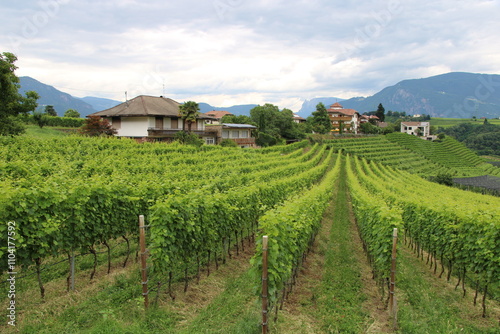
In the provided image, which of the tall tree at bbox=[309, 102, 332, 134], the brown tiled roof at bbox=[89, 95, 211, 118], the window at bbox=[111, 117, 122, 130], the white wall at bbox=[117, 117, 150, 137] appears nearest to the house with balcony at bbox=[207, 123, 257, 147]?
the brown tiled roof at bbox=[89, 95, 211, 118]

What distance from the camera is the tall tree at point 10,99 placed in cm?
2189

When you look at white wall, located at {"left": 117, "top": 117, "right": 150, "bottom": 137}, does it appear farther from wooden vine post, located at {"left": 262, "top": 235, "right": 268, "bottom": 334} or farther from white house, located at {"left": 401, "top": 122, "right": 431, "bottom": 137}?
white house, located at {"left": 401, "top": 122, "right": 431, "bottom": 137}

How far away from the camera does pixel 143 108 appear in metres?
38.2

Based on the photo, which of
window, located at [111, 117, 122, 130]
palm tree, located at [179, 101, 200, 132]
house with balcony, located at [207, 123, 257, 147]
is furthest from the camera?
house with balcony, located at [207, 123, 257, 147]

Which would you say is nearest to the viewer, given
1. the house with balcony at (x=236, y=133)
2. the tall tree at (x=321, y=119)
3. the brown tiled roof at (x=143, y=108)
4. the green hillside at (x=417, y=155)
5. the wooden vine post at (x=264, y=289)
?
the wooden vine post at (x=264, y=289)

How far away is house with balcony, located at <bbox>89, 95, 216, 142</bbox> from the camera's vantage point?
1481 inches

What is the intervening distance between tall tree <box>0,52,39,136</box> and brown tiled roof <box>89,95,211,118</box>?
12771 mm

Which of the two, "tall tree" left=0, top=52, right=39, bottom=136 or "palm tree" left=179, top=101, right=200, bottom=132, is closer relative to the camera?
"tall tree" left=0, top=52, right=39, bottom=136

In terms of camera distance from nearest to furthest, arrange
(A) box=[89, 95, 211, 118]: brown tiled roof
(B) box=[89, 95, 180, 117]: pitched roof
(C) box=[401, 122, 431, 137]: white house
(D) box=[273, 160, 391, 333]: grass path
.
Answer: (D) box=[273, 160, 391, 333]: grass path < (A) box=[89, 95, 211, 118]: brown tiled roof < (B) box=[89, 95, 180, 117]: pitched roof < (C) box=[401, 122, 431, 137]: white house

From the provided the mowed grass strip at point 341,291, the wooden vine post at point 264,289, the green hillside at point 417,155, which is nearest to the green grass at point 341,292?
the mowed grass strip at point 341,291

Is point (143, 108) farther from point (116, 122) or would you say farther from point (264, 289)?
point (264, 289)

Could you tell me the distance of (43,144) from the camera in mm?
21625

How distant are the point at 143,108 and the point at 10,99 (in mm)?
15876

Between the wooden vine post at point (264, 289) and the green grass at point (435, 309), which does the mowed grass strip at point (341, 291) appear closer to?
the green grass at point (435, 309)
